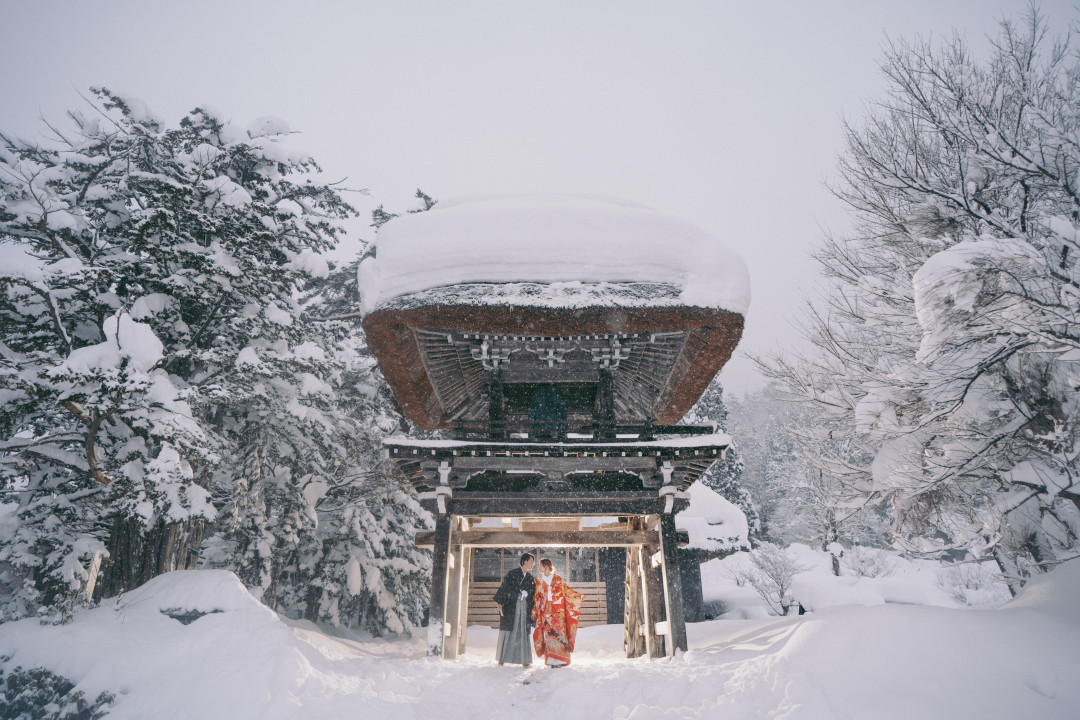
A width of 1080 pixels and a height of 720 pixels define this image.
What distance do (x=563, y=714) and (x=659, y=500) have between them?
9.97 feet

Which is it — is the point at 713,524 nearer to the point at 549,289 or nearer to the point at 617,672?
the point at 617,672

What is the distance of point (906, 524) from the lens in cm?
755

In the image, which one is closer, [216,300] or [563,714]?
[563,714]

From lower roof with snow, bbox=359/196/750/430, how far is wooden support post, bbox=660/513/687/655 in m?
1.84

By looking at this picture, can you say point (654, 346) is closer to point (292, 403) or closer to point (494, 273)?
point (494, 273)

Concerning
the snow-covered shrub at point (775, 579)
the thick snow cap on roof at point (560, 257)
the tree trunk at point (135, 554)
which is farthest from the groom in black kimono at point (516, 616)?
the snow-covered shrub at point (775, 579)

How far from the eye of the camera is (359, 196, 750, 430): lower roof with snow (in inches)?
237

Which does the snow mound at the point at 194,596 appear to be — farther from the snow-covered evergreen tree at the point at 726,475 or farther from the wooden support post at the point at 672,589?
the snow-covered evergreen tree at the point at 726,475

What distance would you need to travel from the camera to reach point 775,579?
15.6m

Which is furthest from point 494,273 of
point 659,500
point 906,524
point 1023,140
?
point 906,524

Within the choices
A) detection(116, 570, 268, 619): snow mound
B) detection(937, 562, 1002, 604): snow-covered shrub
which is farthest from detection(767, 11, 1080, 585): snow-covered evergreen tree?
detection(937, 562, 1002, 604): snow-covered shrub

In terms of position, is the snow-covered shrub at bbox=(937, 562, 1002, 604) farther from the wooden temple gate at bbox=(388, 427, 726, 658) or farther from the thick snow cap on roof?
the thick snow cap on roof

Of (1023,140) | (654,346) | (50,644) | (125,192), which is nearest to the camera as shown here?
(50,644)

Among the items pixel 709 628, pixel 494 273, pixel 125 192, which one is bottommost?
pixel 709 628
